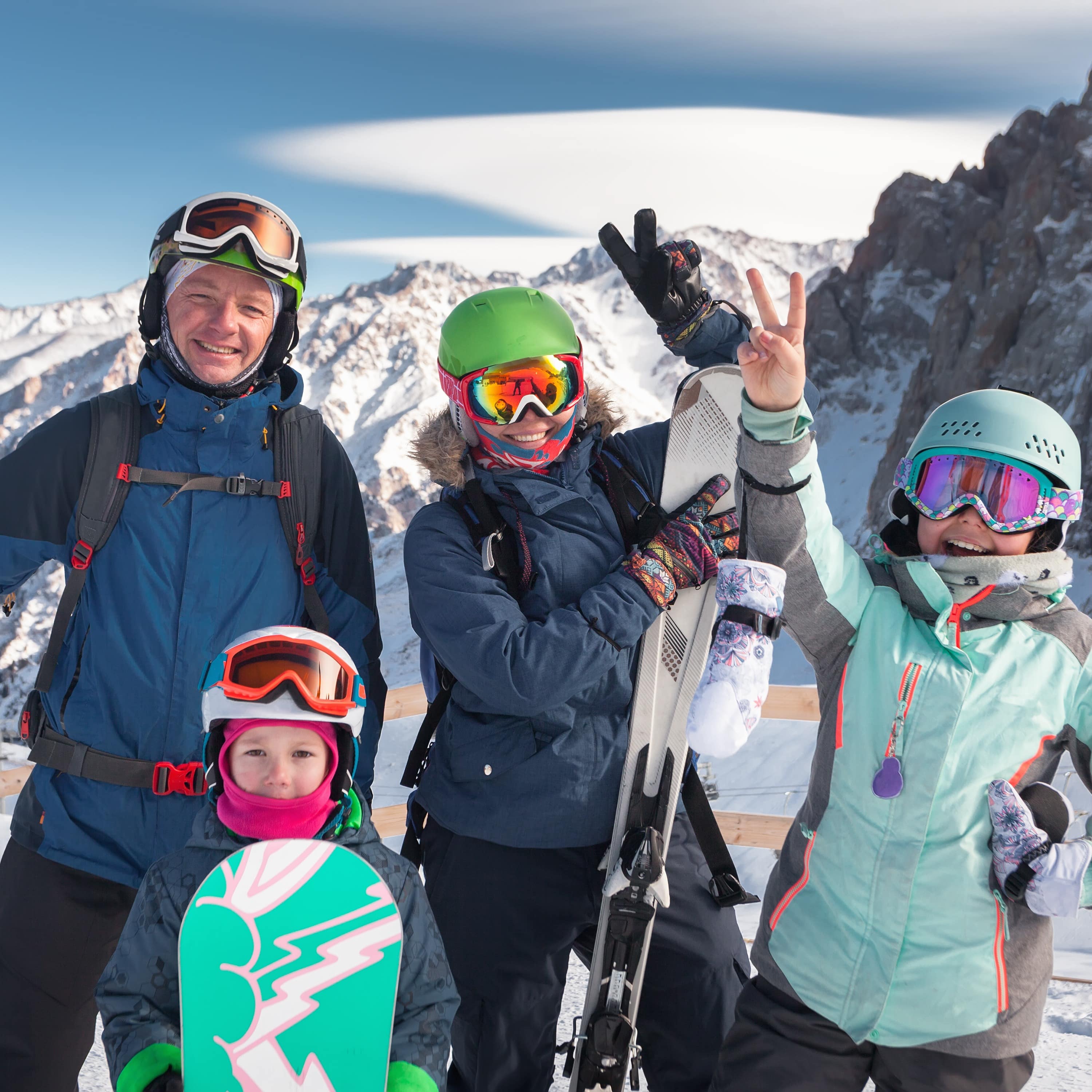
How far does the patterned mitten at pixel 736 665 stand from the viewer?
2189 mm

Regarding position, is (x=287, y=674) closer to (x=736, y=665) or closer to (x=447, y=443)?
(x=447, y=443)

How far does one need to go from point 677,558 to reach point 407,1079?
138 centimetres

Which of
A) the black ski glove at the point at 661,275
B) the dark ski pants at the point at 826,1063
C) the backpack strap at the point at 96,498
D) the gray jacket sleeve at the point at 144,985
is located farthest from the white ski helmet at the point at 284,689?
the black ski glove at the point at 661,275

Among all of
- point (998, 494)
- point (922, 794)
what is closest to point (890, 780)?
point (922, 794)

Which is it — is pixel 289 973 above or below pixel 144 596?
below

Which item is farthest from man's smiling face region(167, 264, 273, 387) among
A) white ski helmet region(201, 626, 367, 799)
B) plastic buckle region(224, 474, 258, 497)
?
white ski helmet region(201, 626, 367, 799)

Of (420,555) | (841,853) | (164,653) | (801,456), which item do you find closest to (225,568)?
(164,653)

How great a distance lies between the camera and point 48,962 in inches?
99.0

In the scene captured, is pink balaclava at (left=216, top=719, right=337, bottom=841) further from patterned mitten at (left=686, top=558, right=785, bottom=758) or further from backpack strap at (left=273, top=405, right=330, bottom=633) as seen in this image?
patterned mitten at (left=686, top=558, right=785, bottom=758)

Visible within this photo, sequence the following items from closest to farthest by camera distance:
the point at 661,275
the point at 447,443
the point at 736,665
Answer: the point at 736,665, the point at 447,443, the point at 661,275

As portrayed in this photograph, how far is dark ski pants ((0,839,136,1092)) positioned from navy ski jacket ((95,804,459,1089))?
622 mm

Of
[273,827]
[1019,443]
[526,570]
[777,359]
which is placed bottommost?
[273,827]

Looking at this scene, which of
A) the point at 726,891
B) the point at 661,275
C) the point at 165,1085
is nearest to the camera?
the point at 165,1085

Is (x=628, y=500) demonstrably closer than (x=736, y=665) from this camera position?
No
